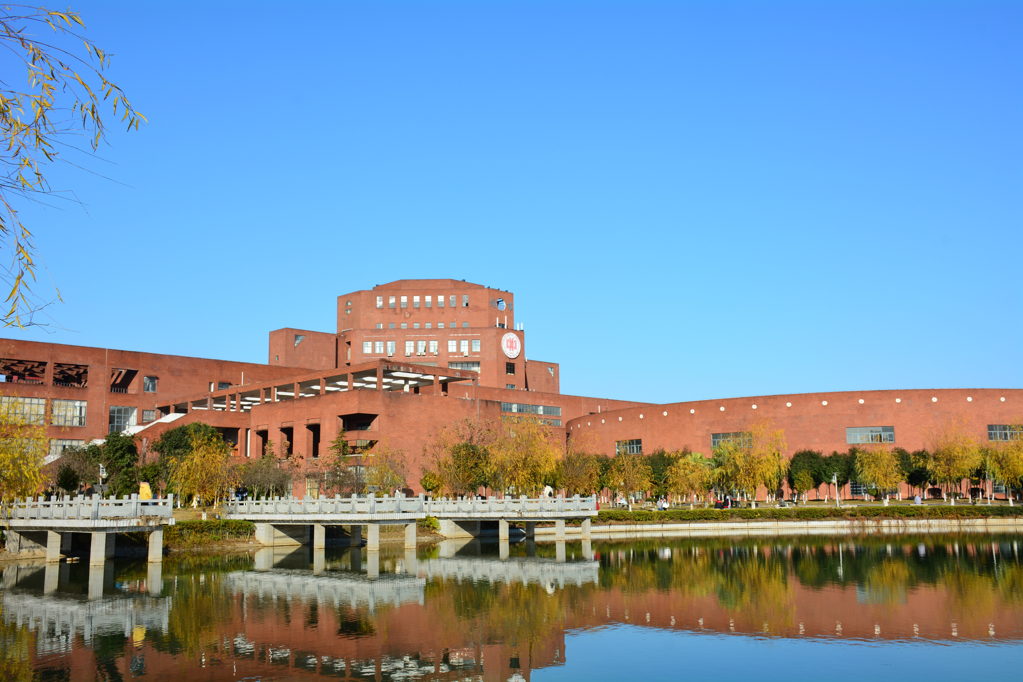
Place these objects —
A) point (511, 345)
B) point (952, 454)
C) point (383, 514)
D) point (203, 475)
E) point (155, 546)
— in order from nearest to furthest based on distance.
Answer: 1. point (155, 546)
2. point (383, 514)
3. point (203, 475)
4. point (952, 454)
5. point (511, 345)

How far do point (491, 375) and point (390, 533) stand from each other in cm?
5349

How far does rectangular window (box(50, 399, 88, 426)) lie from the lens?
7194 centimetres

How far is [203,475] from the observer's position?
50.5 meters

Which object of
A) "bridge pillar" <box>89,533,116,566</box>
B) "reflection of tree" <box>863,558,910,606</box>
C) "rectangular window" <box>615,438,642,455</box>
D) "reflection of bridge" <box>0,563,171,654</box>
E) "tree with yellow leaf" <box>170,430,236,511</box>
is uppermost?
"rectangular window" <box>615,438,642,455</box>

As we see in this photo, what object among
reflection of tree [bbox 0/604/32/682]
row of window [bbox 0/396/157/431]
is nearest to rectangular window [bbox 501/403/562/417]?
row of window [bbox 0/396/157/431]

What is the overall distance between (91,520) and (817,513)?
42.0 metres

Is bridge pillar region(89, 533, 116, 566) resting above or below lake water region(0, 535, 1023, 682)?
above

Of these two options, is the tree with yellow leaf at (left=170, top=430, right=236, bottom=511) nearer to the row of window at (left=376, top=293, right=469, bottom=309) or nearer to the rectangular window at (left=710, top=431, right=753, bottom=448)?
the rectangular window at (left=710, top=431, right=753, bottom=448)

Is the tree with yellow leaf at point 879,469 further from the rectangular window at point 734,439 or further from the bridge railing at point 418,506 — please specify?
the bridge railing at point 418,506

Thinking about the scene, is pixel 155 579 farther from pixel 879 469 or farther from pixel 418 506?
pixel 879 469

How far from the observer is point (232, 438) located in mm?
77000

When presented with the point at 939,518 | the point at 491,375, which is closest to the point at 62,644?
the point at 939,518

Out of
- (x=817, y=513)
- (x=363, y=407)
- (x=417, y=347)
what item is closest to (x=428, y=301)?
(x=417, y=347)

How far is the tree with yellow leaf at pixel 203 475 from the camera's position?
166ft
